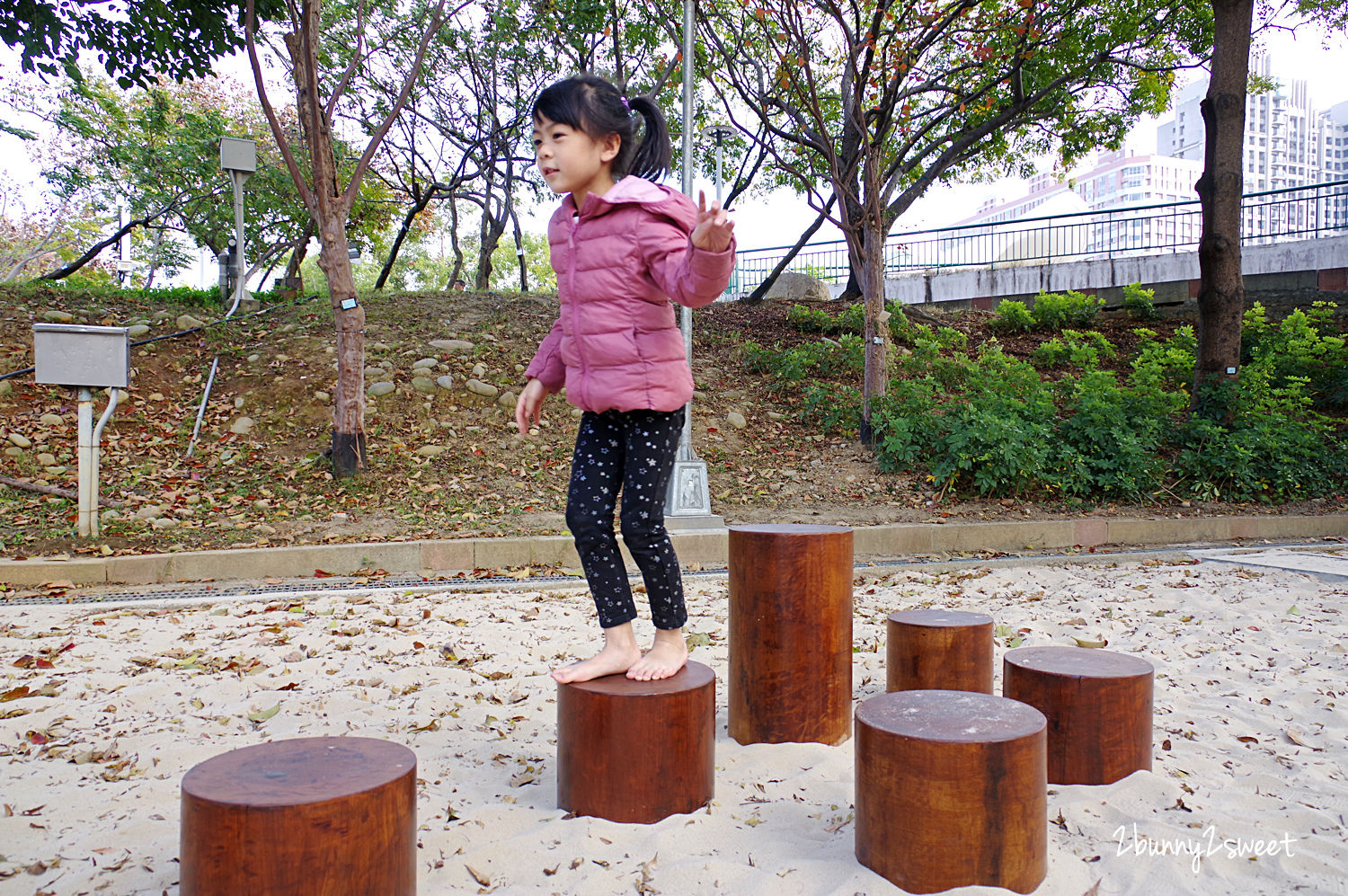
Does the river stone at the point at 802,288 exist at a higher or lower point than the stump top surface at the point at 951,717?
higher

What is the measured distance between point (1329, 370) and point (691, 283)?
12152 mm

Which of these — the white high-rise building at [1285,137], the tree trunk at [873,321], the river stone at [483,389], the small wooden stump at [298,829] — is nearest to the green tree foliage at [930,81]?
the tree trunk at [873,321]

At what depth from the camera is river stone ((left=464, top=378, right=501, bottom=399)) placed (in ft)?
33.7

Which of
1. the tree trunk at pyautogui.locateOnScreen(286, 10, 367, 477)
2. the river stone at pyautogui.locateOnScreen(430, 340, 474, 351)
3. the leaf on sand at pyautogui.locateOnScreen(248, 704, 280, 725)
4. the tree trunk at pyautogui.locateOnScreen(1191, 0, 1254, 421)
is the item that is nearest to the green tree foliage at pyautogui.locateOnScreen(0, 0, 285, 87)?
the tree trunk at pyautogui.locateOnScreen(286, 10, 367, 477)

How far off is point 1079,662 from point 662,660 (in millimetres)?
1346

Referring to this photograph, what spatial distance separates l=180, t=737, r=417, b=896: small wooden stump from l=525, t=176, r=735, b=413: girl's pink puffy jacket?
1.23 metres

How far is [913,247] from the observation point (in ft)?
72.7

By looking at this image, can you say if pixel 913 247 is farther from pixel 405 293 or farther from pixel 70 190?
pixel 70 190

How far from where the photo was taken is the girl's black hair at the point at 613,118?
264 centimetres

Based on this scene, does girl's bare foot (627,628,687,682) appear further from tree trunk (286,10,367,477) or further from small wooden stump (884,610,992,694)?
tree trunk (286,10,367,477)

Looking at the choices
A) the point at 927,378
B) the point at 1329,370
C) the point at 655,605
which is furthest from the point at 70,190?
the point at 1329,370

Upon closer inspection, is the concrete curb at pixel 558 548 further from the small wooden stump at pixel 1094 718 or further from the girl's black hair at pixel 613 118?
the small wooden stump at pixel 1094 718

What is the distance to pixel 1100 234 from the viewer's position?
63.9ft

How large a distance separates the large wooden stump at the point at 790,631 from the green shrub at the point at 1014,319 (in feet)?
42.8
